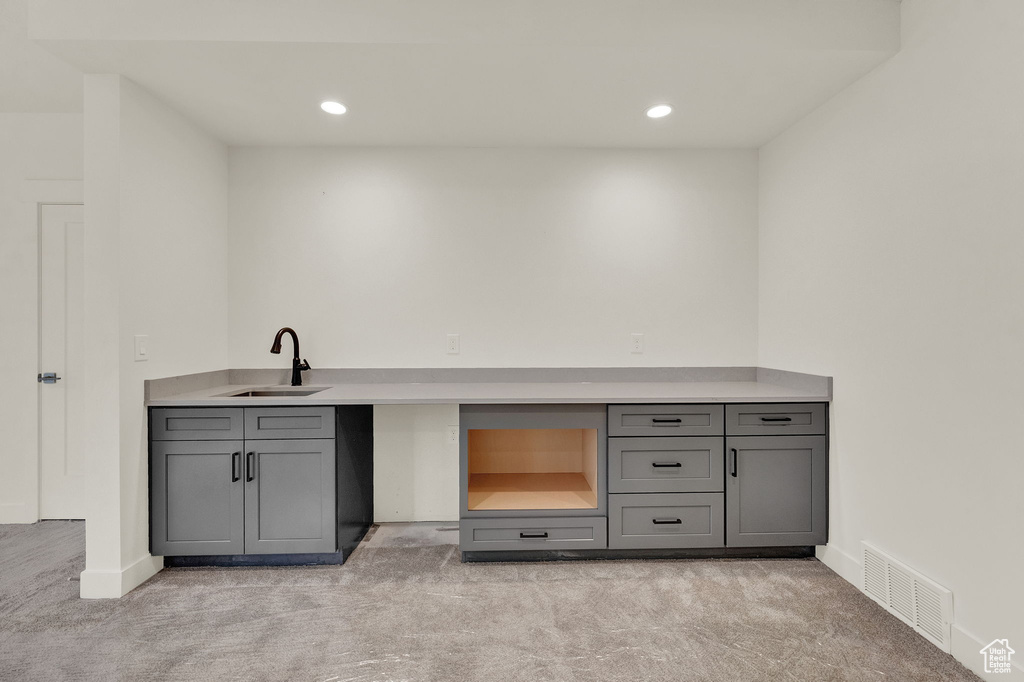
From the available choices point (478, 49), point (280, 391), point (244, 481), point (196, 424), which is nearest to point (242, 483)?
point (244, 481)

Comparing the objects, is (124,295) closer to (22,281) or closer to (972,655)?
(22,281)

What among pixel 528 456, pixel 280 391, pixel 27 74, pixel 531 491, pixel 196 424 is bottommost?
pixel 531 491

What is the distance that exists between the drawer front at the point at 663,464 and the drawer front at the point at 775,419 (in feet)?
0.42

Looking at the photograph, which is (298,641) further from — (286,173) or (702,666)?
(286,173)

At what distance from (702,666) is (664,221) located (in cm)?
234

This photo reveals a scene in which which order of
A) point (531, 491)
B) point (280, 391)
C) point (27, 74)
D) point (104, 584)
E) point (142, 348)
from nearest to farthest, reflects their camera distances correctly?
point (104, 584)
point (142, 348)
point (27, 74)
point (531, 491)
point (280, 391)

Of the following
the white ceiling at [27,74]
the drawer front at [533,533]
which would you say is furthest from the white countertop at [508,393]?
the white ceiling at [27,74]

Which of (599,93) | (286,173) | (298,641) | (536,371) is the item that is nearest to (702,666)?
(298,641)

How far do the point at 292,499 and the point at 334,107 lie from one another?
1946mm

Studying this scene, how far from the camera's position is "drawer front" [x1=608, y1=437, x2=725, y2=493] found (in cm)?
249

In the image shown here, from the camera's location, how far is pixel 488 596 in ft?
7.23

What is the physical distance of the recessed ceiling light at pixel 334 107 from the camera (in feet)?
8.07

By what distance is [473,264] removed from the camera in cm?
310

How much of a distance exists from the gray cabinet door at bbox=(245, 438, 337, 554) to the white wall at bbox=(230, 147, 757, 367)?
768mm
